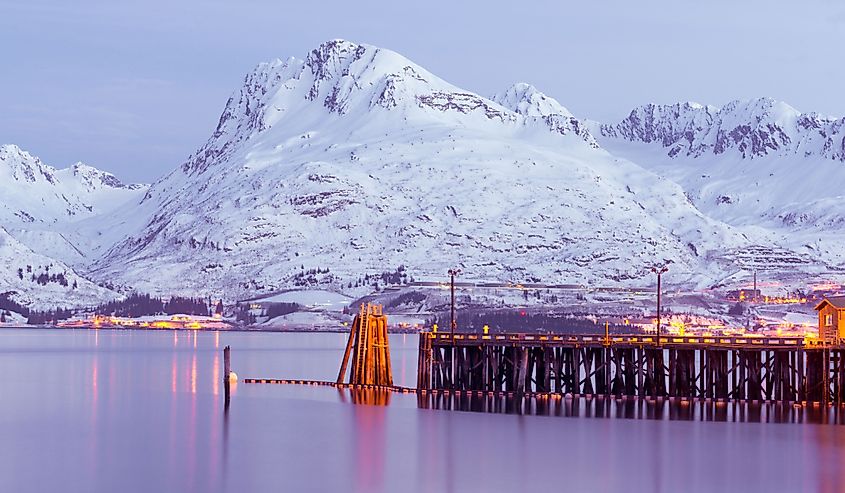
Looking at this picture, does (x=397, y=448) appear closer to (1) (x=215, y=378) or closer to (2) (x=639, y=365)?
(2) (x=639, y=365)

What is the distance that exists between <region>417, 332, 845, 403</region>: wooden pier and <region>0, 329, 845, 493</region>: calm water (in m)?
2.26

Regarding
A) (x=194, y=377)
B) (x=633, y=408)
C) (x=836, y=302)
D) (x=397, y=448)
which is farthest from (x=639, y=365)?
(x=194, y=377)

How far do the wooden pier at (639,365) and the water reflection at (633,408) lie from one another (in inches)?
26.8

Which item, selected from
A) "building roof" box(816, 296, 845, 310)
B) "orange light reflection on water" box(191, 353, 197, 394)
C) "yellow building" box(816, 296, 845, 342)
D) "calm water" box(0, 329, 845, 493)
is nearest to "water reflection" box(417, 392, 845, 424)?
"calm water" box(0, 329, 845, 493)

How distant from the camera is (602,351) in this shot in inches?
4437

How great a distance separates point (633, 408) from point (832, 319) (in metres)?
13.5

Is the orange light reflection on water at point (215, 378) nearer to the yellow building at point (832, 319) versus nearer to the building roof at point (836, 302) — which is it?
the yellow building at point (832, 319)

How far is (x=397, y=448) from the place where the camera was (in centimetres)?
9244

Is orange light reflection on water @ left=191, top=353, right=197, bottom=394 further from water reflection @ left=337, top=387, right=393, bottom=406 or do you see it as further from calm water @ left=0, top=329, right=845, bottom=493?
water reflection @ left=337, top=387, right=393, bottom=406

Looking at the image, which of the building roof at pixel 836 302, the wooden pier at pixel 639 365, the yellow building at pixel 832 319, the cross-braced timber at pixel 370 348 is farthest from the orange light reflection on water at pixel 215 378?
the building roof at pixel 836 302

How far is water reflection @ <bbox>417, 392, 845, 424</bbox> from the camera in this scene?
10144 cm

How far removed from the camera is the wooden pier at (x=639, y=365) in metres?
105

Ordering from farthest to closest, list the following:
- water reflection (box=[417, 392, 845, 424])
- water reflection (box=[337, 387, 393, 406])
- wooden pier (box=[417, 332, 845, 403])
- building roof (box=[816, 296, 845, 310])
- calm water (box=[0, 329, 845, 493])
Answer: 1. water reflection (box=[337, 387, 393, 406])
2. wooden pier (box=[417, 332, 845, 403])
3. building roof (box=[816, 296, 845, 310])
4. water reflection (box=[417, 392, 845, 424])
5. calm water (box=[0, 329, 845, 493])

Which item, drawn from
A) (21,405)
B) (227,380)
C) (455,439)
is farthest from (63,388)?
(455,439)
